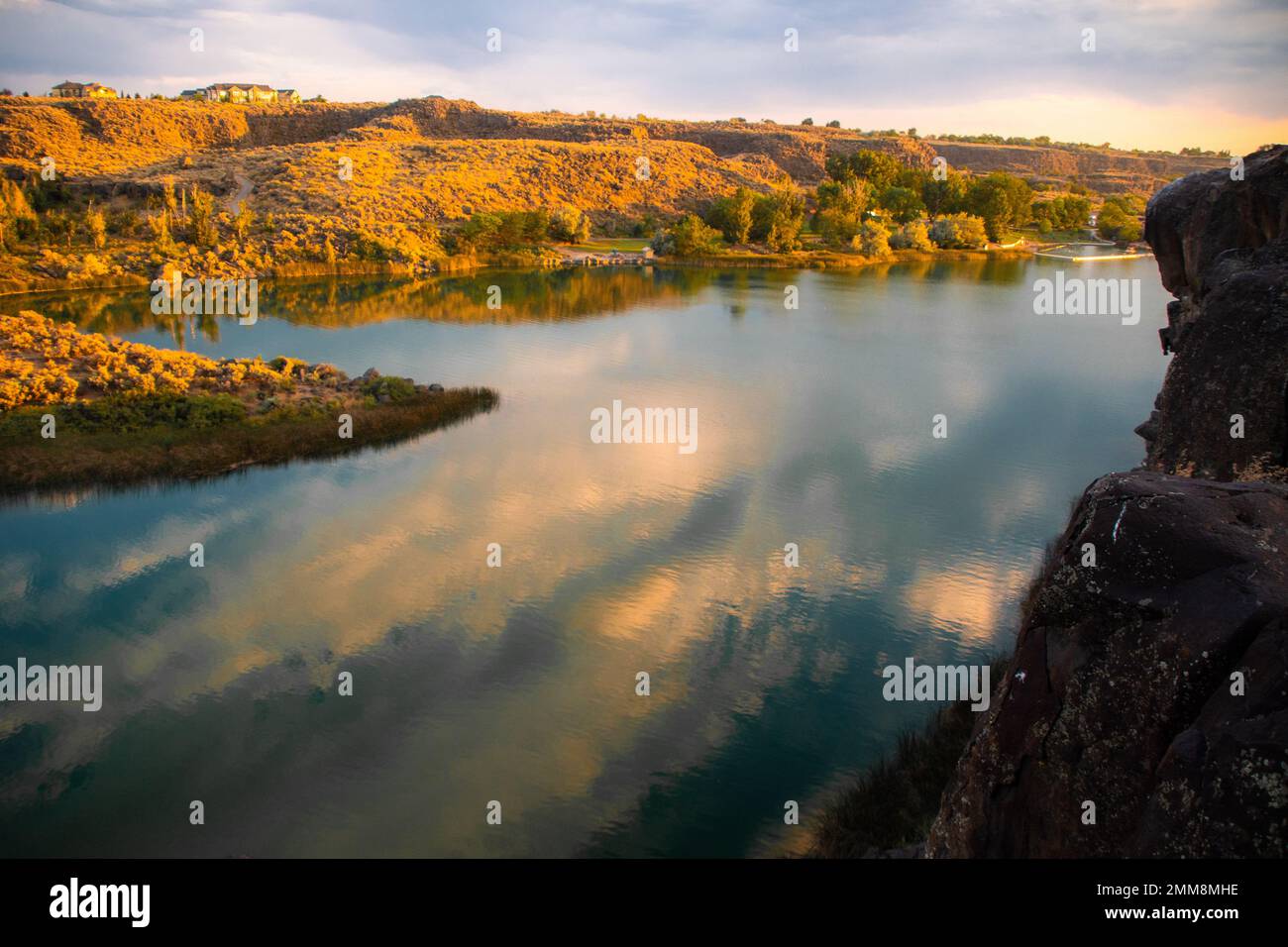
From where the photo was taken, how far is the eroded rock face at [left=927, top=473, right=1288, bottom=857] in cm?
496

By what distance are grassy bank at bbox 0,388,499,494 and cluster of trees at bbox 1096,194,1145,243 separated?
285 ft

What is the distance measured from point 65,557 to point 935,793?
19189 mm

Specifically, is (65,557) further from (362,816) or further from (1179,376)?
(1179,376)

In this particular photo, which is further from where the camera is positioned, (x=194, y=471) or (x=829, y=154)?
(x=829, y=154)

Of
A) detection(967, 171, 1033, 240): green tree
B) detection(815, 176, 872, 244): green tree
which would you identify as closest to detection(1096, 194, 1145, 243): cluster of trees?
detection(967, 171, 1033, 240): green tree

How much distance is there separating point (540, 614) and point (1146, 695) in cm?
1347

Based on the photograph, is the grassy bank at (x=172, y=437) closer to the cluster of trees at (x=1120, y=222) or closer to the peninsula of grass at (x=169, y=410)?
the peninsula of grass at (x=169, y=410)

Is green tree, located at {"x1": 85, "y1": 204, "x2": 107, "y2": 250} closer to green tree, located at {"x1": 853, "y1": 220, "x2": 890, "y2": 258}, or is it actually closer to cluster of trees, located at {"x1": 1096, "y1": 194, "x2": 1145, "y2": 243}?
green tree, located at {"x1": 853, "y1": 220, "x2": 890, "y2": 258}

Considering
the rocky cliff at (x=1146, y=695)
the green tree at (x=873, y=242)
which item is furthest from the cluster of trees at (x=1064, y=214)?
the rocky cliff at (x=1146, y=695)

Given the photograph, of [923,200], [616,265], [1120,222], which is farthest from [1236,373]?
[923,200]

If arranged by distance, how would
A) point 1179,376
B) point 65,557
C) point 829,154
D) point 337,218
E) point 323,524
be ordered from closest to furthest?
point 1179,376
point 65,557
point 323,524
point 337,218
point 829,154

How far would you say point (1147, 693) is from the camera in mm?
5828

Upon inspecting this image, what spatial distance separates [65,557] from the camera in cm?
1973

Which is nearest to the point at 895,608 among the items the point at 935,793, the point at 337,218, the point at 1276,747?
the point at 935,793
